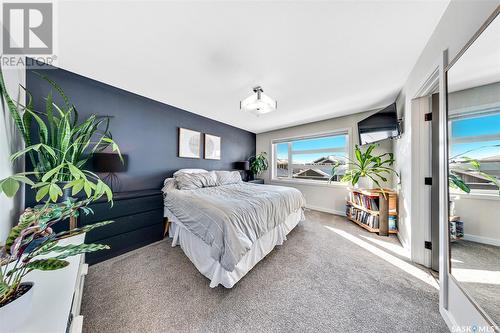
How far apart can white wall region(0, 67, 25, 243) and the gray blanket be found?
4.08ft

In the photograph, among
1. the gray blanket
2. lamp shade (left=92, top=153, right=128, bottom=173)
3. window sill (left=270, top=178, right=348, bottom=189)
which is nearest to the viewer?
the gray blanket

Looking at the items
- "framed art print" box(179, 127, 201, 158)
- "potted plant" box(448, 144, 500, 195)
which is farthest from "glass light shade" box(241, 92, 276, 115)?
"potted plant" box(448, 144, 500, 195)

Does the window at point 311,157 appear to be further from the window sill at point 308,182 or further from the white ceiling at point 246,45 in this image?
the white ceiling at point 246,45

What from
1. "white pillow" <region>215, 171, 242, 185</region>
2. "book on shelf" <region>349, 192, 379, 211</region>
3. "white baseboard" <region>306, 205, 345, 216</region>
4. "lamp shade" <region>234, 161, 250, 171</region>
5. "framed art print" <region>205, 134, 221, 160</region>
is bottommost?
"white baseboard" <region>306, 205, 345, 216</region>

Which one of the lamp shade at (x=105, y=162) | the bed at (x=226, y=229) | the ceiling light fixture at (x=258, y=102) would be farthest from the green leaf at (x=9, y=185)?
the ceiling light fixture at (x=258, y=102)

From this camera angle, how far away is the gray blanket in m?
1.41

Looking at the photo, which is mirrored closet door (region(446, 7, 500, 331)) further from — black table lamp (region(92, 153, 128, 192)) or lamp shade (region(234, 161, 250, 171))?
lamp shade (region(234, 161, 250, 171))

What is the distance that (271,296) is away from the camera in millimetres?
1400

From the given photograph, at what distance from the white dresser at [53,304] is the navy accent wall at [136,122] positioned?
74.7 inches

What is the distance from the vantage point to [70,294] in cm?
71

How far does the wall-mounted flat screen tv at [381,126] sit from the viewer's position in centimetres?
229

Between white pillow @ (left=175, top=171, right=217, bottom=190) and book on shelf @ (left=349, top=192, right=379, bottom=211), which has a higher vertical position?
white pillow @ (left=175, top=171, right=217, bottom=190)

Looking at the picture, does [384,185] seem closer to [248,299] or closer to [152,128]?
[248,299]

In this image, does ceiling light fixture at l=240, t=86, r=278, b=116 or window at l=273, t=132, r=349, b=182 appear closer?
ceiling light fixture at l=240, t=86, r=278, b=116
